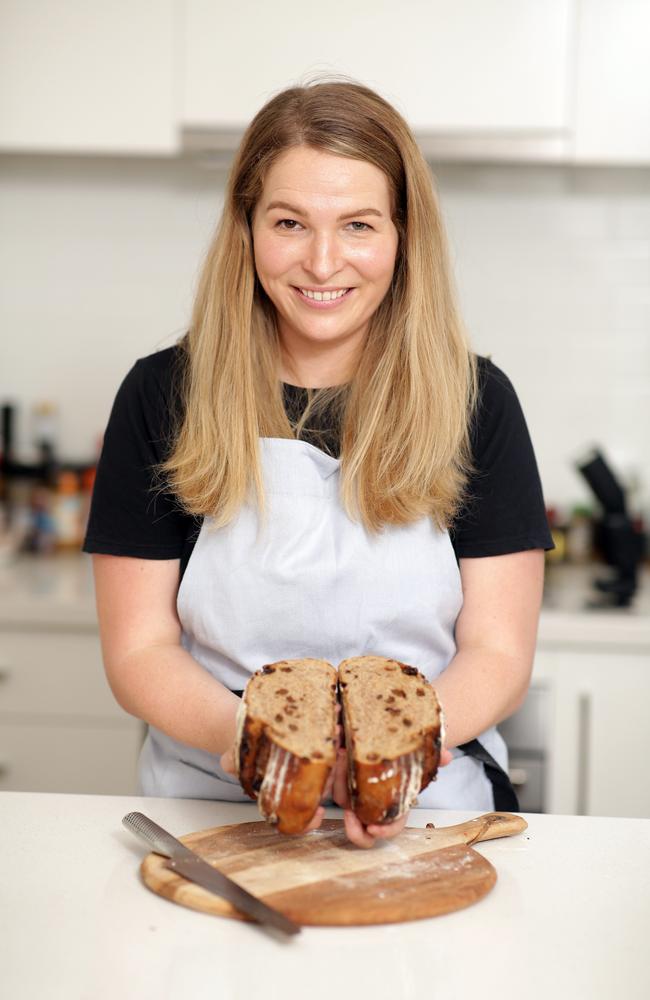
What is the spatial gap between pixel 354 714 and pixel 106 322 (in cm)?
192

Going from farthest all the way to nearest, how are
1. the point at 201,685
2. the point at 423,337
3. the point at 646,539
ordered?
the point at 646,539
the point at 423,337
the point at 201,685

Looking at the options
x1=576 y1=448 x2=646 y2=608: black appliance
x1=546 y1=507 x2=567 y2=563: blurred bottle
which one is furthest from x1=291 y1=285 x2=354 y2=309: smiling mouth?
x1=546 y1=507 x2=567 y2=563: blurred bottle

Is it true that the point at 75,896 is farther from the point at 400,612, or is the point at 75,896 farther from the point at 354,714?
the point at 400,612

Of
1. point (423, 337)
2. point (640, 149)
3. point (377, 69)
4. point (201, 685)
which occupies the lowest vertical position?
point (201, 685)

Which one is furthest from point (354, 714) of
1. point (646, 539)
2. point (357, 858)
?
point (646, 539)

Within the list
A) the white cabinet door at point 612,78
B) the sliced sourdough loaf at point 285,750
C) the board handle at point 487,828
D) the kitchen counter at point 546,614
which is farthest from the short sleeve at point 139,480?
the white cabinet door at point 612,78

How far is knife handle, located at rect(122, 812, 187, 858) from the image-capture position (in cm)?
98

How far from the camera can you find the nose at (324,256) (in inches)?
50.1

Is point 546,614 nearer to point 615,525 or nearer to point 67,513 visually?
point 615,525

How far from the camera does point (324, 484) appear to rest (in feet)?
4.43

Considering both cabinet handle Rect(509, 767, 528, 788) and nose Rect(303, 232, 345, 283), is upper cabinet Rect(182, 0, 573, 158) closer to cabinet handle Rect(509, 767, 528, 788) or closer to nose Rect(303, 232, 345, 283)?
nose Rect(303, 232, 345, 283)

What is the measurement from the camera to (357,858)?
3.25ft

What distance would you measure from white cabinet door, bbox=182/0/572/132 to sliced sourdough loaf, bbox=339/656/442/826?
4.99 feet

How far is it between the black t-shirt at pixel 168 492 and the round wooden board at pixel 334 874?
0.41 meters
